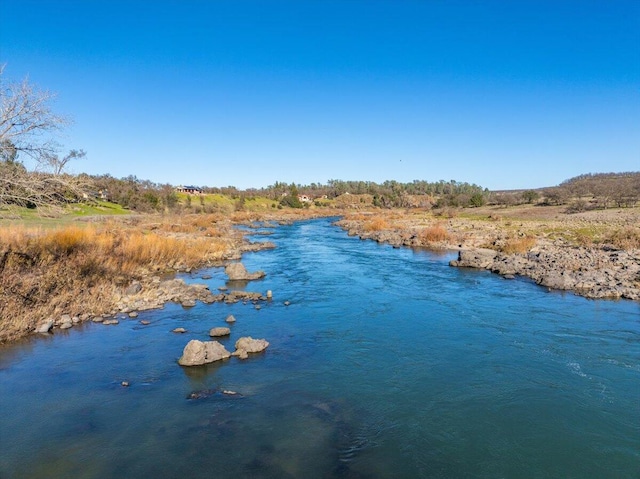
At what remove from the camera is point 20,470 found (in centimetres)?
695

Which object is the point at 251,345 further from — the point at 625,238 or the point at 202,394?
the point at 625,238

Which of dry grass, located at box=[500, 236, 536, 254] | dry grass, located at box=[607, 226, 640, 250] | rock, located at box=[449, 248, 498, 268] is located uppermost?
dry grass, located at box=[607, 226, 640, 250]

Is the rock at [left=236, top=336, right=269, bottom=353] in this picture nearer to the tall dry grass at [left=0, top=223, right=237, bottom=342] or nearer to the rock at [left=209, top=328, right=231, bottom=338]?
the rock at [left=209, top=328, right=231, bottom=338]

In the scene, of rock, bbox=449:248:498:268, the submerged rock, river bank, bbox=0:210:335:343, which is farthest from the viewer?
rock, bbox=449:248:498:268

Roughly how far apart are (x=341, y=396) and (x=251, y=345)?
347 centimetres

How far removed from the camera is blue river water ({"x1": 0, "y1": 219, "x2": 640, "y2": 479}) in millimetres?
7234

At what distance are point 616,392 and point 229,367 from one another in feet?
31.0

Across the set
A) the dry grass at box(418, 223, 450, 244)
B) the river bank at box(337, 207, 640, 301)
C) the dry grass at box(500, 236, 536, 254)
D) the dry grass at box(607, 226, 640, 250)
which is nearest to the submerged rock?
the river bank at box(337, 207, 640, 301)

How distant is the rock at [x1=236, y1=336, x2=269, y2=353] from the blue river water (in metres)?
0.37

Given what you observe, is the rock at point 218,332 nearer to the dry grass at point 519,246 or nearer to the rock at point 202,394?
the rock at point 202,394

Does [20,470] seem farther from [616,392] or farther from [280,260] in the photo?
[280,260]

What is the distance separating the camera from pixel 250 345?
466 inches

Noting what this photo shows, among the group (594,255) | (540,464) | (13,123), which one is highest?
(13,123)

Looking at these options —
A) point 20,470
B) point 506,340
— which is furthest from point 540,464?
point 20,470
